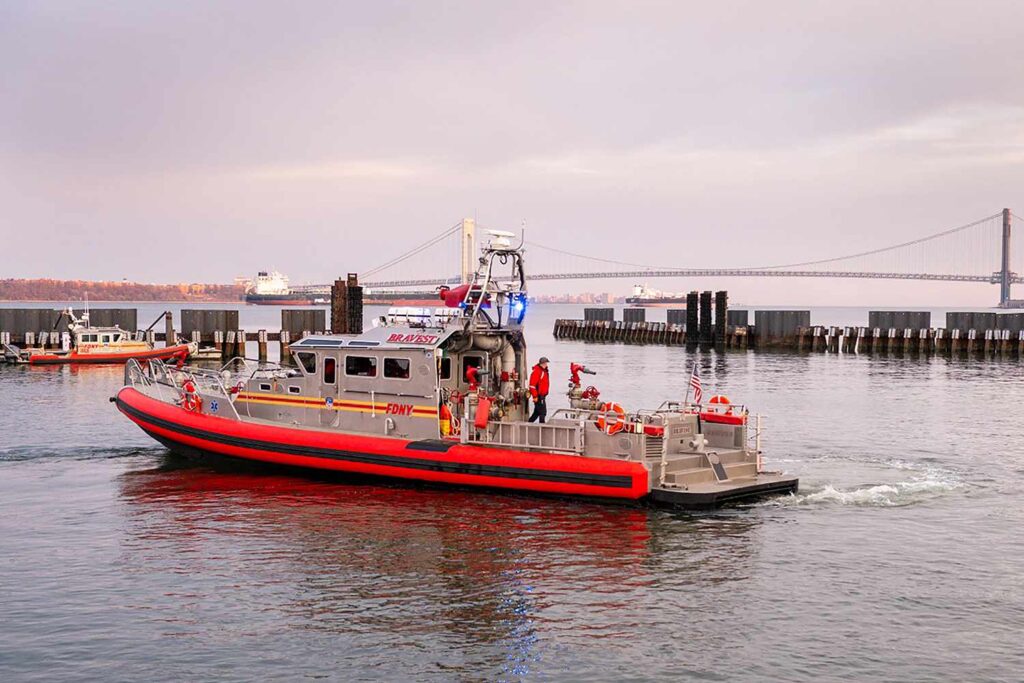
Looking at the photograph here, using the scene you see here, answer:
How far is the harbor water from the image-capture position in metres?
11.2

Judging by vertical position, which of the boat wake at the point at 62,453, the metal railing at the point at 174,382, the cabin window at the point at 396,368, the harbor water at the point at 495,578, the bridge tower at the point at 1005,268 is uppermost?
the bridge tower at the point at 1005,268

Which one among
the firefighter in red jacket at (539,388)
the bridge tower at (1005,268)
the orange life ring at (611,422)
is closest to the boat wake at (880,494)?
the orange life ring at (611,422)

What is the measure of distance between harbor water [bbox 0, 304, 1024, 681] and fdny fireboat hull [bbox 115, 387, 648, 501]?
1.25ft

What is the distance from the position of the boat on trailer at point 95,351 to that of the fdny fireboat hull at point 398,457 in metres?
31.5

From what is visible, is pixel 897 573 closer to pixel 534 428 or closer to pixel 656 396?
pixel 534 428

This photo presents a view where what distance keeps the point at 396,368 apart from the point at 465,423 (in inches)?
74.0

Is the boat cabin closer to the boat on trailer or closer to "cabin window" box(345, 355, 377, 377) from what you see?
"cabin window" box(345, 355, 377, 377)

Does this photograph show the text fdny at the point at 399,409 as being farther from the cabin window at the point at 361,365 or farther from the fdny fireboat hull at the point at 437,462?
the cabin window at the point at 361,365

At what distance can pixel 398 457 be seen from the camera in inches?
760

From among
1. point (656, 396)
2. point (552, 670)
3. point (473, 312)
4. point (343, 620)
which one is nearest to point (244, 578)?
point (343, 620)

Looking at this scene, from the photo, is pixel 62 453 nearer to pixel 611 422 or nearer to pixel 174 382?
pixel 174 382

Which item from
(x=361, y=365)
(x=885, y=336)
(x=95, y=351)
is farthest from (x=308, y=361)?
(x=885, y=336)

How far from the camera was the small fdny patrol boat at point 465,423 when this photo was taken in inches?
704

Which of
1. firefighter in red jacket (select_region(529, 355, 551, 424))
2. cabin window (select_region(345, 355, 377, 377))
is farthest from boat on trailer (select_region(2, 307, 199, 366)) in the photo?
firefighter in red jacket (select_region(529, 355, 551, 424))
